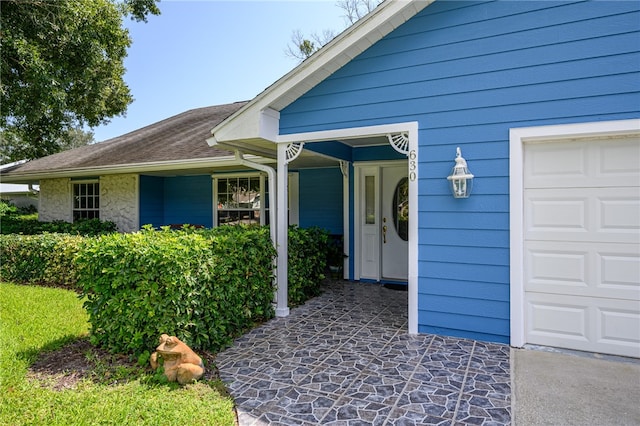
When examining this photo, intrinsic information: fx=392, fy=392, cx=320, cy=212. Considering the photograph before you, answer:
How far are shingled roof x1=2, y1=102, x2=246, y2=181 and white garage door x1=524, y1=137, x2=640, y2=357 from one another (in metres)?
5.68

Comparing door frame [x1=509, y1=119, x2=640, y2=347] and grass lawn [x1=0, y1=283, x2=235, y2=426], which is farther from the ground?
door frame [x1=509, y1=119, x2=640, y2=347]

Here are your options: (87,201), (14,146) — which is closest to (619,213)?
(87,201)

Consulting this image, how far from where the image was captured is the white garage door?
12.1 feet

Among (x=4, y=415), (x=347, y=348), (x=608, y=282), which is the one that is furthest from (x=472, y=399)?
(x=4, y=415)

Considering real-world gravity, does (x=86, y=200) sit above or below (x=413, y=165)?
below

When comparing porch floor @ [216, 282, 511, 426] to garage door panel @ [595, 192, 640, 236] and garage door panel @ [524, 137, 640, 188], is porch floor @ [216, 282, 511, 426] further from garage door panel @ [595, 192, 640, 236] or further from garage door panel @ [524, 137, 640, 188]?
garage door panel @ [524, 137, 640, 188]

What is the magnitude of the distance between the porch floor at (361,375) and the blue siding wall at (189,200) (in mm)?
5526

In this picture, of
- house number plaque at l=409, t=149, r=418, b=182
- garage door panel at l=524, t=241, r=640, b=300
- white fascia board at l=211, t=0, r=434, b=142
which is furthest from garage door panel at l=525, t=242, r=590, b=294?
white fascia board at l=211, t=0, r=434, b=142

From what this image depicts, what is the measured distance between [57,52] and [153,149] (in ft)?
11.0

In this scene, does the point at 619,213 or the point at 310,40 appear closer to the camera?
the point at 619,213

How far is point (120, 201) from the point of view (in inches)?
402

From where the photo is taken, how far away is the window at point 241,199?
9133 mm

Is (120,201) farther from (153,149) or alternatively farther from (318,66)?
(318,66)

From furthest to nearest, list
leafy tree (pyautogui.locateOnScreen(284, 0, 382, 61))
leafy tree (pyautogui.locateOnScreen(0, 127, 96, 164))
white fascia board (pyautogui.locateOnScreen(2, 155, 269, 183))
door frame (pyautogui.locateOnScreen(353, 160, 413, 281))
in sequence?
leafy tree (pyautogui.locateOnScreen(0, 127, 96, 164))
leafy tree (pyautogui.locateOnScreen(284, 0, 382, 61))
white fascia board (pyautogui.locateOnScreen(2, 155, 269, 183))
door frame (pyautogui.locateOnScreen(353, 160, 413, 281))
